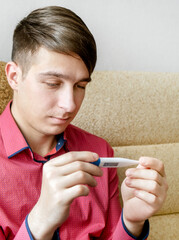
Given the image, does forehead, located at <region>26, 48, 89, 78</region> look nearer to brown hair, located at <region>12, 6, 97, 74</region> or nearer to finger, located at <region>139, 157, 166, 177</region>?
brown hair, located at <region>12, 6, 97, 74</region>

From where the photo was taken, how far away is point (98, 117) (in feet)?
4.49

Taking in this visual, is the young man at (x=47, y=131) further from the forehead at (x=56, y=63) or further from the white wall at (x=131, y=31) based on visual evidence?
the white wall at (x=131, y=31)

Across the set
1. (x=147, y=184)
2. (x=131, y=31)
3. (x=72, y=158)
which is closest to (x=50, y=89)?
(x=72, y=158)

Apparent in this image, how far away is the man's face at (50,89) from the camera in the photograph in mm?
925

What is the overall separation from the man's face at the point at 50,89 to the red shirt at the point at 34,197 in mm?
84

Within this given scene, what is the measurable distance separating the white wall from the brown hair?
1.28 feet

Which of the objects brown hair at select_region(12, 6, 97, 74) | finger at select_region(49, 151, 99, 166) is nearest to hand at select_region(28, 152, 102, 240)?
finger at select_region(49, 151, 99, 166)

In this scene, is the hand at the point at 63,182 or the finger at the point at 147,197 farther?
the finger at the point at 147,197

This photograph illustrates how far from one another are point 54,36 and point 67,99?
19 centimetres

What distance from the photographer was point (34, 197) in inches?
38.1

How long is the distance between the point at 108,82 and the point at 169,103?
0.32 m

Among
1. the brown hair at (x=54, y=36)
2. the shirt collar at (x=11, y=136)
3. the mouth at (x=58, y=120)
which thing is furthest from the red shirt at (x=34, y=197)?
the brown hair at (x=54, y=36)

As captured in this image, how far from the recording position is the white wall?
1510mm

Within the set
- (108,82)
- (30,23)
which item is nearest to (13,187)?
(30,23)
